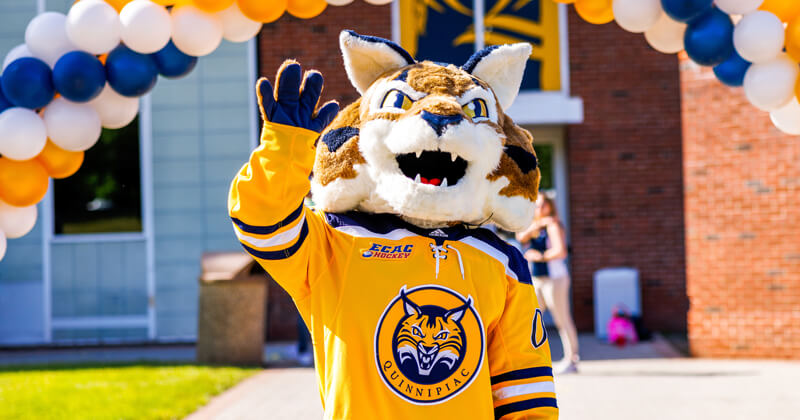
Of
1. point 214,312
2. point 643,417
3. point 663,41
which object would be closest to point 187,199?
point 214,312

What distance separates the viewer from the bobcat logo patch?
2586 mm

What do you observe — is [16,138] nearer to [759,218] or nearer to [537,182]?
[537,182]

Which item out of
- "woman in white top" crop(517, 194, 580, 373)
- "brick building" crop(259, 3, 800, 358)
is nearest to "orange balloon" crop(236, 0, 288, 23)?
"woman in white top" crop(517, 194, 580, 373)

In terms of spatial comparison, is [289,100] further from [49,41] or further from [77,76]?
A: [49,41]

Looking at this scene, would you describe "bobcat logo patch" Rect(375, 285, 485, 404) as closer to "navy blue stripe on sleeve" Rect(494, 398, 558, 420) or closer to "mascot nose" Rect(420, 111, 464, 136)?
"navy blue stripe on sleeve" Rect(494, 398, 558, 420)

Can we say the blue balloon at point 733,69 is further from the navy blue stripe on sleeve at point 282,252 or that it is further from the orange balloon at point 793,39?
the navy blue stripe on sleeve at point 282,252

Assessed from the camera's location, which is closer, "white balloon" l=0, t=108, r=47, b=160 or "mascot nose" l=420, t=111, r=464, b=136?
"mascot nose" l=420, t=111, r=464, b=136

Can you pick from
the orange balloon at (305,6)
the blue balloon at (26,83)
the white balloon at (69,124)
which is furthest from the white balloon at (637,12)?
the blue balloon at (26,83)

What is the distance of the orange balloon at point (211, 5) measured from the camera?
4402 mm

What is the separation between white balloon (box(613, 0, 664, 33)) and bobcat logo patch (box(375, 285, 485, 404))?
2.43 meters

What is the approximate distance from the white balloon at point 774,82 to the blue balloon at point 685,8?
0.42 m

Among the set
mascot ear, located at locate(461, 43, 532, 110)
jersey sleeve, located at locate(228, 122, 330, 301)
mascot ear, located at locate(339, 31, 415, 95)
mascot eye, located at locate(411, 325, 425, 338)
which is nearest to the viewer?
jersey sleeve, located at locate(228, 122, 330, 301)

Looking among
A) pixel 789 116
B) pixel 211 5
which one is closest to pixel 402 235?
pixel 211 5

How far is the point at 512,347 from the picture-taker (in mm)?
2805
